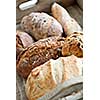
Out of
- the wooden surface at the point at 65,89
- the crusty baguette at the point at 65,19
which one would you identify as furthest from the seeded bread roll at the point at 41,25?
the wooden surface at the point at 65,89

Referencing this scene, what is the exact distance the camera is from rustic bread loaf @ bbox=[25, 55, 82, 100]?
0.86m

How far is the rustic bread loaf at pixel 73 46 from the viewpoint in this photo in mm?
890

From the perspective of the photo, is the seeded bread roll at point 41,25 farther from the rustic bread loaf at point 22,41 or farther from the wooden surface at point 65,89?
the wooden surface at point 65,89

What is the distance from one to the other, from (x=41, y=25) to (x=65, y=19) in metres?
0.06

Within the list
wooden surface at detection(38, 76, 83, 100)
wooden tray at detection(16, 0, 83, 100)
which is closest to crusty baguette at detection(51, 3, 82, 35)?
wooden tray at detection(16, 0, 83, 100)

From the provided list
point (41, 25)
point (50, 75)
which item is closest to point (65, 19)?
point (41, 25)

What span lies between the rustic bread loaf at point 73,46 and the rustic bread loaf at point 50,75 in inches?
0.7

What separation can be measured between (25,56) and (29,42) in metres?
0.04

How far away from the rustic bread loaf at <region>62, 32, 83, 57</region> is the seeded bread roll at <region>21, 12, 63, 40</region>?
43mm

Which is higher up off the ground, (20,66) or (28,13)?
(28,13)

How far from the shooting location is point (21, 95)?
0.87 meters
